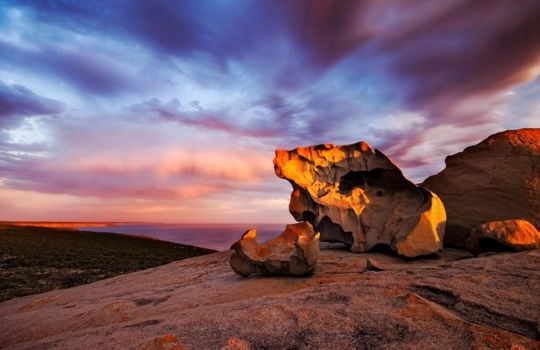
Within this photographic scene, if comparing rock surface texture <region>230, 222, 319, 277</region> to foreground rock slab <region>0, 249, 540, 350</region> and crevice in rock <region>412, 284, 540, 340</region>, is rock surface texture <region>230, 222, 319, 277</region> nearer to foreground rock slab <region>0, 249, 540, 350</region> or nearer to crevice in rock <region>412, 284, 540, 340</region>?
foreground rock slab <region>0, 249, 540, 350</region>

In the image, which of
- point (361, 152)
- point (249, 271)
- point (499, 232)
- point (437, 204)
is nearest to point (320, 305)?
point (249, 271)

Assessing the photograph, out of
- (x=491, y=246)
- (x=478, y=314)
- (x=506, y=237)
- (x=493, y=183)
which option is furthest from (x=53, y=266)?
(x=493, y=183)

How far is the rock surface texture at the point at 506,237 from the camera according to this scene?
7.72m

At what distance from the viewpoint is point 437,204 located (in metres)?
9.77

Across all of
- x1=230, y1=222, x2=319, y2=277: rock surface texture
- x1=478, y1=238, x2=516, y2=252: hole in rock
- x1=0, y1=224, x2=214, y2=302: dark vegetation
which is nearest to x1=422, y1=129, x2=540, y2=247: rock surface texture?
x1=478, y1=238, x2=516, y2=252: hole in rock

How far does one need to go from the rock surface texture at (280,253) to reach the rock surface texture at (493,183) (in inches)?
252

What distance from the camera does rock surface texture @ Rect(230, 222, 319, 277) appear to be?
7039 millimetres

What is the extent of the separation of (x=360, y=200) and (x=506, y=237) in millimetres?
4561

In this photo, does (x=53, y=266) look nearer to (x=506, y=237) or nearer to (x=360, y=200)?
(x=360, y=200)

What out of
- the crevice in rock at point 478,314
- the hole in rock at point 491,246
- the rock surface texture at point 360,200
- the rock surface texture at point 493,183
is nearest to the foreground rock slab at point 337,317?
the crevice in rock at point 478,314

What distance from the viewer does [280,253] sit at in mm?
7578

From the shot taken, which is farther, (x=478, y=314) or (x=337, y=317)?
(x=478, y=314)

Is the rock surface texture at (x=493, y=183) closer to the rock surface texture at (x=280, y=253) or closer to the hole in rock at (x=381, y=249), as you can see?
the hole in rock at (x=381, y=249)

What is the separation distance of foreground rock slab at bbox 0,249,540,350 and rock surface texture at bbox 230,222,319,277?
2.01 feet
